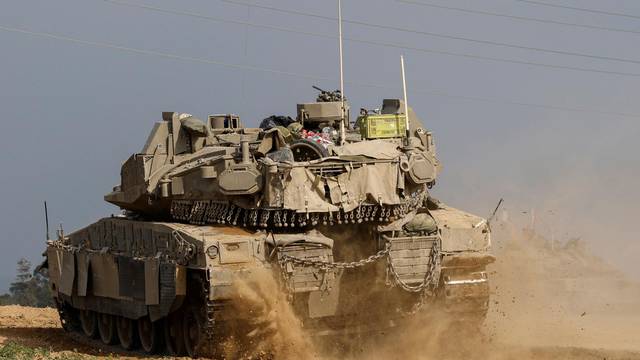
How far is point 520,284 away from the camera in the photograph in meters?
22.6

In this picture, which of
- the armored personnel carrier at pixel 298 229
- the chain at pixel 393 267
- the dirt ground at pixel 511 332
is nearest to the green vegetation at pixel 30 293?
the dirt ground at pixel 511 332

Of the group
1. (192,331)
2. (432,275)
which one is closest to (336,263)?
(432,275)

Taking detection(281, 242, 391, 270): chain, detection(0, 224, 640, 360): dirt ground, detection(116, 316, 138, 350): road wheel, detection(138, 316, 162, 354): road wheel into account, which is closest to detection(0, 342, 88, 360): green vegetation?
detection(0, 224, 640, 360): dirt ground

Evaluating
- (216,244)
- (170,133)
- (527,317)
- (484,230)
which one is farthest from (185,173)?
(527,317)

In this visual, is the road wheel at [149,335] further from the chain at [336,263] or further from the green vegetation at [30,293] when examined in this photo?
the green vegetation at [30,293]

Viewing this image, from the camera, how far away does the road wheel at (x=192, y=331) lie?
19984 millimetres

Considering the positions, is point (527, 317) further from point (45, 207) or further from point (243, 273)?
point (45, 207)

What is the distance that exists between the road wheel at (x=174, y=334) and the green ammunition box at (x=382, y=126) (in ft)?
13.3

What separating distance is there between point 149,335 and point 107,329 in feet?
7.32

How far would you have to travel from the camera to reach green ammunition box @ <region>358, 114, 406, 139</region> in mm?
22555

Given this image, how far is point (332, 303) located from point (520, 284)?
3.81 metres

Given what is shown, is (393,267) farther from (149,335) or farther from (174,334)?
(149,335)

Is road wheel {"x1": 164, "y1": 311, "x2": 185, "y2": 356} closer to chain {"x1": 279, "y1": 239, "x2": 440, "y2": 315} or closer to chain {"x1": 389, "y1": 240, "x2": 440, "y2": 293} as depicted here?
chain {"x1": 279, "y1": 239, "x2": 440, "y2": 315}

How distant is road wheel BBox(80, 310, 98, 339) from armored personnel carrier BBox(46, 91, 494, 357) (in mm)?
2503
